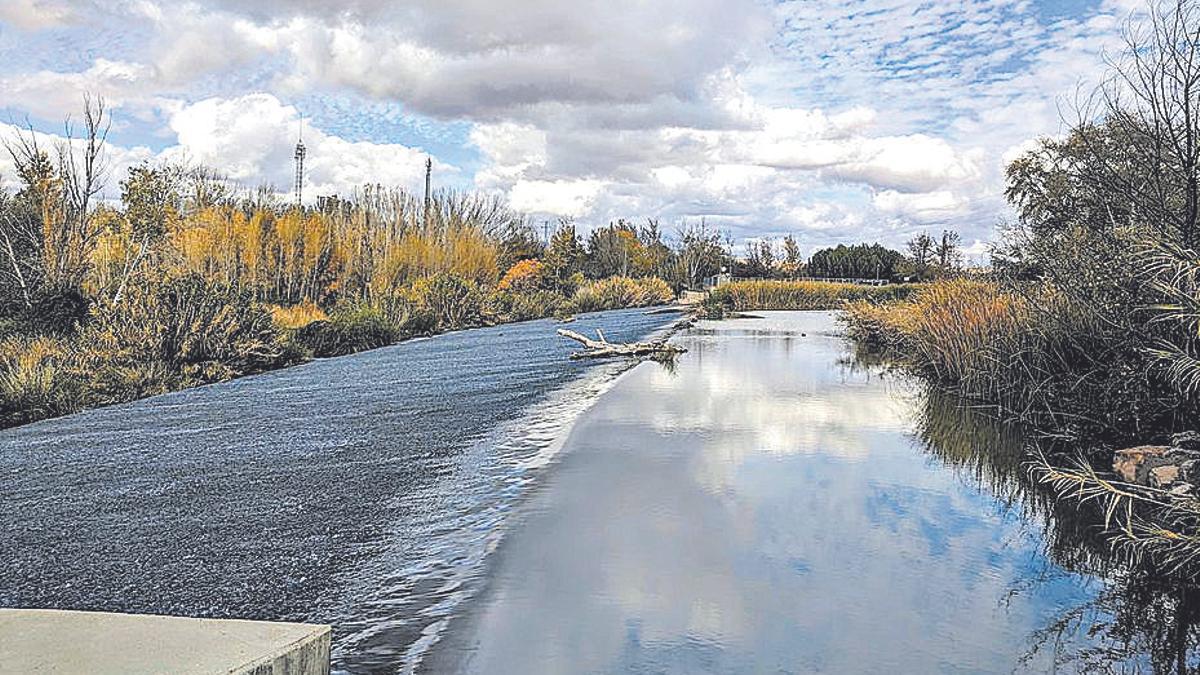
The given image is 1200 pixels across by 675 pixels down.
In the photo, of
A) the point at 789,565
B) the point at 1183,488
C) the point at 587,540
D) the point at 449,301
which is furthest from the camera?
the point at 449,301

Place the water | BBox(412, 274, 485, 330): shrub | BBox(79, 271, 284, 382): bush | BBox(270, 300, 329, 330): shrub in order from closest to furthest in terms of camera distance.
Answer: the water < BBox(79, 271, 284, 382): bush < BBox(270, 300, 329, 330): shrub < BBox(412, 274, 485, 330): shrub

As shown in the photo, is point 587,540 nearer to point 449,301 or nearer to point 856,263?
point 449,301

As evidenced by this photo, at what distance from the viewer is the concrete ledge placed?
8.00 feet

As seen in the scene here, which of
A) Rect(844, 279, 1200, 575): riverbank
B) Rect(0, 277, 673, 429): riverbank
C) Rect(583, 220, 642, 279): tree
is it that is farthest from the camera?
Rect(583, 220, 642, 279): tree

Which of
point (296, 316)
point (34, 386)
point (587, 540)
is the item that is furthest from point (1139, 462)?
point (296, 316)

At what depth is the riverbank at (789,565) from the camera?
3430 mm

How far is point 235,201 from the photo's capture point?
25.5 meters

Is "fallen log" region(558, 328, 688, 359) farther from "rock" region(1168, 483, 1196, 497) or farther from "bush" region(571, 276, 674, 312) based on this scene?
"bush" region(571, 276, 674, 312)

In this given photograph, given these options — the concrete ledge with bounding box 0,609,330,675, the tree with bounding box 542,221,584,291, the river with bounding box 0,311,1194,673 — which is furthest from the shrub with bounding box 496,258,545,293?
the concrete ledge with bounding box 0,609,330,675

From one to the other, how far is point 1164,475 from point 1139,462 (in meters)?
0.33

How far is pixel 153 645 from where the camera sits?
8.48 feet

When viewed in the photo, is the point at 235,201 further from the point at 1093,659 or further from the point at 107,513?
the point at 1093,659

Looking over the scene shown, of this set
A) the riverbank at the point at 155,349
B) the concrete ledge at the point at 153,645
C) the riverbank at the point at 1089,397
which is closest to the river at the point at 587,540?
the riverbank at the point at 1089,397

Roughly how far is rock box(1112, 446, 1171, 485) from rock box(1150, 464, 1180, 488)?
0.05 meters
